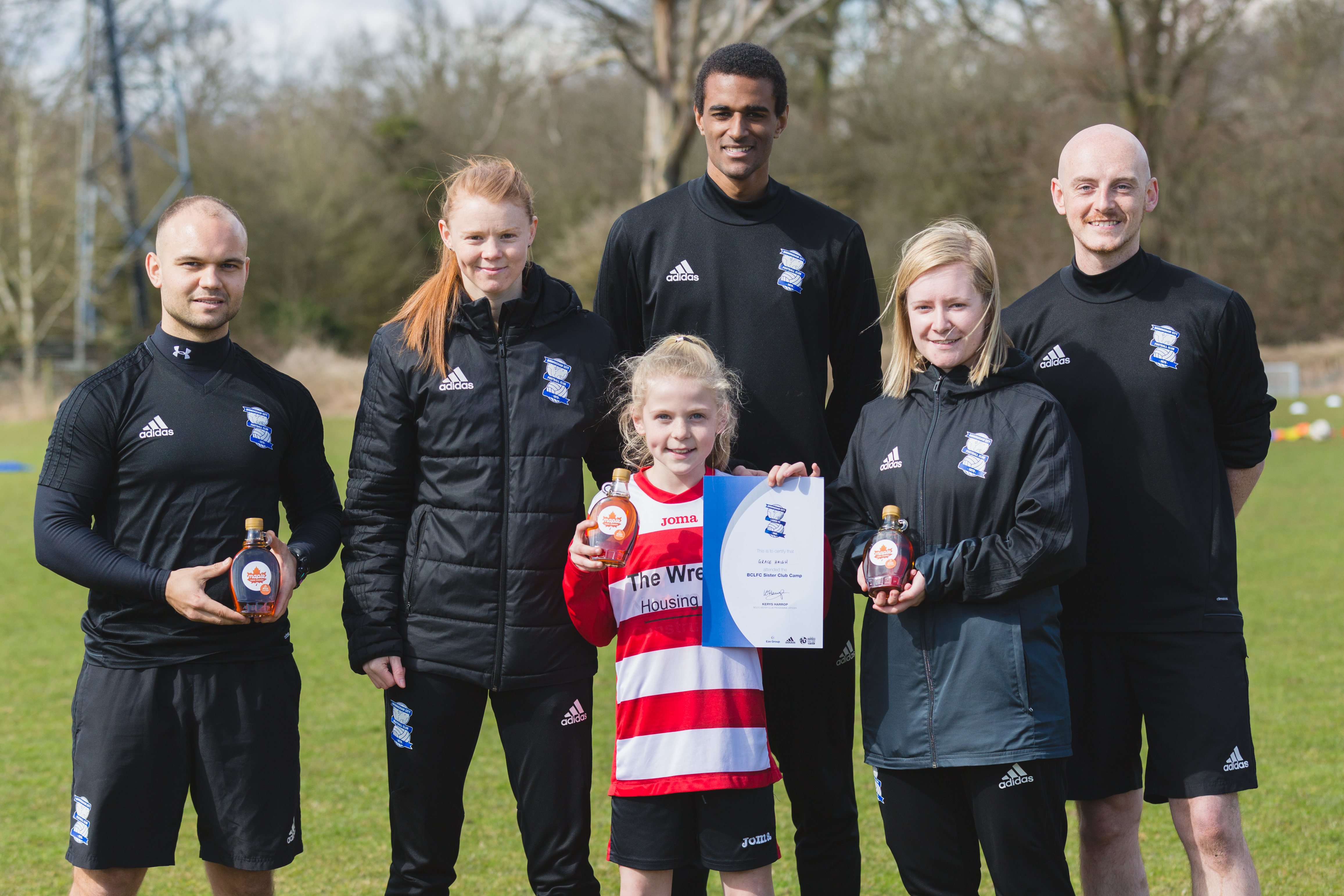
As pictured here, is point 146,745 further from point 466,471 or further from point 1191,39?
point 1191,39

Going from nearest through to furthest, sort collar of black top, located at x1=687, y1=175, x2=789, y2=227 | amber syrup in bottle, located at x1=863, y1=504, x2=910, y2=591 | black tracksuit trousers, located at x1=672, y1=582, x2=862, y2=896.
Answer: amber syrup in bottle, located at x1=863, y1=504, x2=910, y2=591 → black tracksuit trousers, located at x1=672, y1=582, x2=862, y2=896 → collar of black top, located at x1=687, y1=175, x2=789, y2=227

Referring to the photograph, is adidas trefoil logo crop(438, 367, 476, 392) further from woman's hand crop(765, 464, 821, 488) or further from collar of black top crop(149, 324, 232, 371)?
woman's hand crop(765, 464, 821, 488)

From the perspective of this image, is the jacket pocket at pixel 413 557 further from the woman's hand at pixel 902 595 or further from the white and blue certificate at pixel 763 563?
the woman's hand at pixel 902 595

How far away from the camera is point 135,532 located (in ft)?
10.0

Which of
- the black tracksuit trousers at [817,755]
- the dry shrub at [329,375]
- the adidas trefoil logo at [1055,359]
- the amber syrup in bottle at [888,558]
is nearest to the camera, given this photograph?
the amber syrup in bottle at [888,558]

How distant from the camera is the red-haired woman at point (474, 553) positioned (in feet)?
10.4

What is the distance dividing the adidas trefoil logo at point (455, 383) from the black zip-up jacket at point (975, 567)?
1095 mm

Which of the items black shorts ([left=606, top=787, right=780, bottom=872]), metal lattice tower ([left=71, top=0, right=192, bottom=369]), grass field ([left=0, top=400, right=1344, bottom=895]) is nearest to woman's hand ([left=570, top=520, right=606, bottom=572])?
black shorts ([left=606, top=787, right=780, bottom=872])

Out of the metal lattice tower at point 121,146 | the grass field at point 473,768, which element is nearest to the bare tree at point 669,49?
the grass field at point 473,768

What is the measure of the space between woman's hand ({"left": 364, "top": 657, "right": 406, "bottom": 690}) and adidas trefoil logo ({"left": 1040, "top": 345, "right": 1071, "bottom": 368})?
1.97 m

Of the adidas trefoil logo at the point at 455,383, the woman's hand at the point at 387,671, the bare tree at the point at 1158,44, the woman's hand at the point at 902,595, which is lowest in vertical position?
the woman's hand at the point at 387,671

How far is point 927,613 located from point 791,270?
112 cm

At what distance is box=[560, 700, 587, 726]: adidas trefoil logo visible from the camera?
3.21 meters

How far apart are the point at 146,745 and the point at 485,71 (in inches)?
1340
